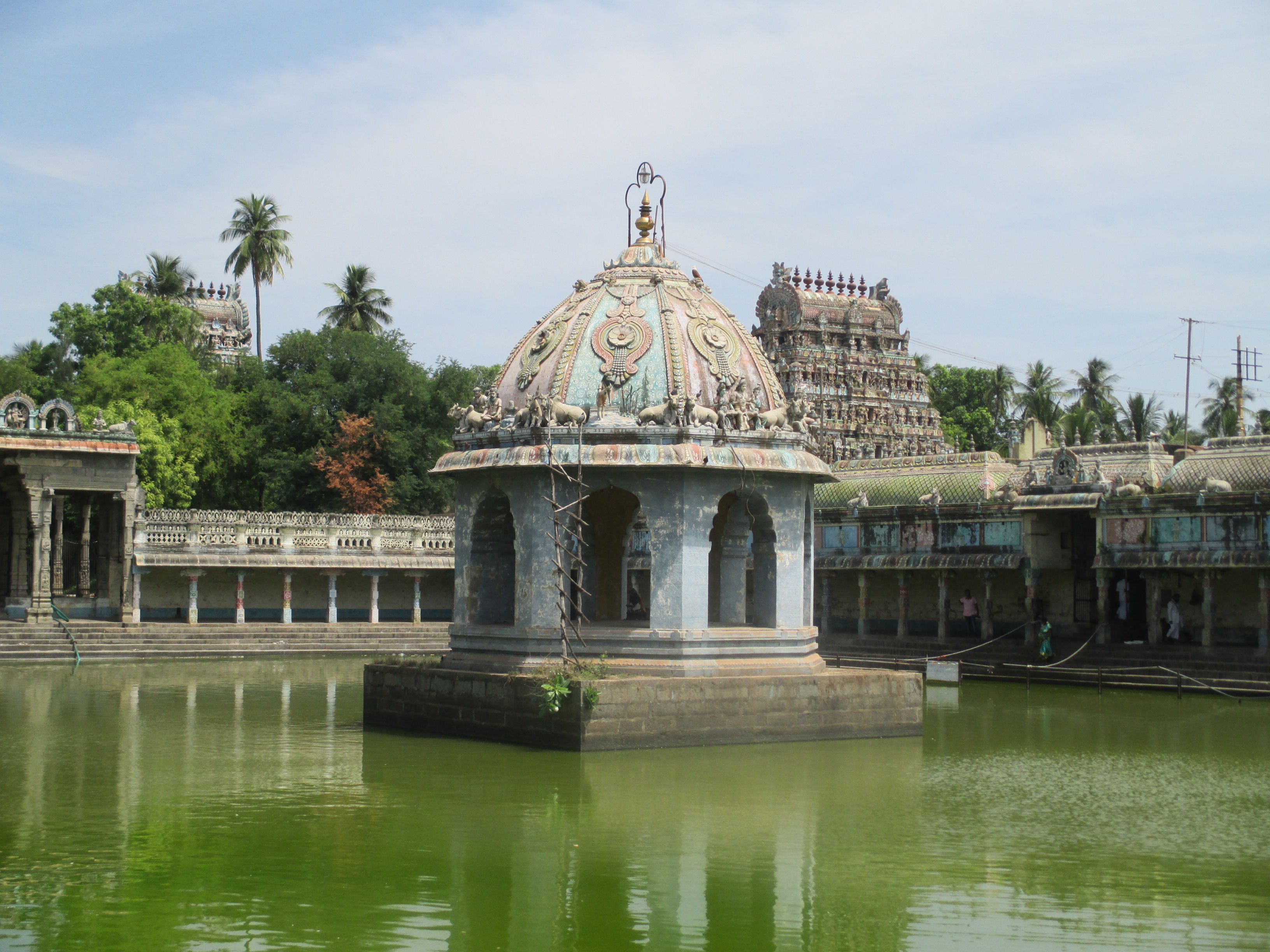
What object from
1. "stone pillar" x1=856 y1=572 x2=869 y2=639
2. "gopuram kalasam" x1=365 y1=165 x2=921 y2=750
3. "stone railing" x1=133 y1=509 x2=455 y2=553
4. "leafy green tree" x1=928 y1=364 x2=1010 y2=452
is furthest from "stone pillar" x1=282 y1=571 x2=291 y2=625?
"leafy green tree" x1=928 y1=364 x2=1010 y2=452

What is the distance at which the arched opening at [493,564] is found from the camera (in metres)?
24.2

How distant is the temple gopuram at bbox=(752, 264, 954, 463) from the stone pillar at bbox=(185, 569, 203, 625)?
32.5 m

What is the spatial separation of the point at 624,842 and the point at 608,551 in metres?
12.3

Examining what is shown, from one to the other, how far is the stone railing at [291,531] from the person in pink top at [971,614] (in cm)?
1412

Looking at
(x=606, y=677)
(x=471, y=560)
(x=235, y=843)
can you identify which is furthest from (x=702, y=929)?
(x=471, y=560)

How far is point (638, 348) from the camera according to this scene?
76.9 feet

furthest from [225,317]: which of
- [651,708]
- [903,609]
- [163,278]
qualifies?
[651,708]

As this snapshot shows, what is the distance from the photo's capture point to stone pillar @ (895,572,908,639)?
4169cm

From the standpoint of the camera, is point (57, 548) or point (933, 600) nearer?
point (933, 600)

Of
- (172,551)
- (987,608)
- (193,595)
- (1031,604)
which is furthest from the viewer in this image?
(172,551)

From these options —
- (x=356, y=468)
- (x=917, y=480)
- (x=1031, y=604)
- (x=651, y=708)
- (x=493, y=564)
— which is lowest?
(x=651, y=708)

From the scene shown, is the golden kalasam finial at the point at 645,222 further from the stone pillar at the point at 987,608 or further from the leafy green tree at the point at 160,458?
the leafy green tree at the point at 160,458

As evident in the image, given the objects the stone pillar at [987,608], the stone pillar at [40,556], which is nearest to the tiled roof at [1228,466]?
the stone pillar at [987,608]

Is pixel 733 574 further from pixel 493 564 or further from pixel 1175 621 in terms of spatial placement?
pixel 1175 621
